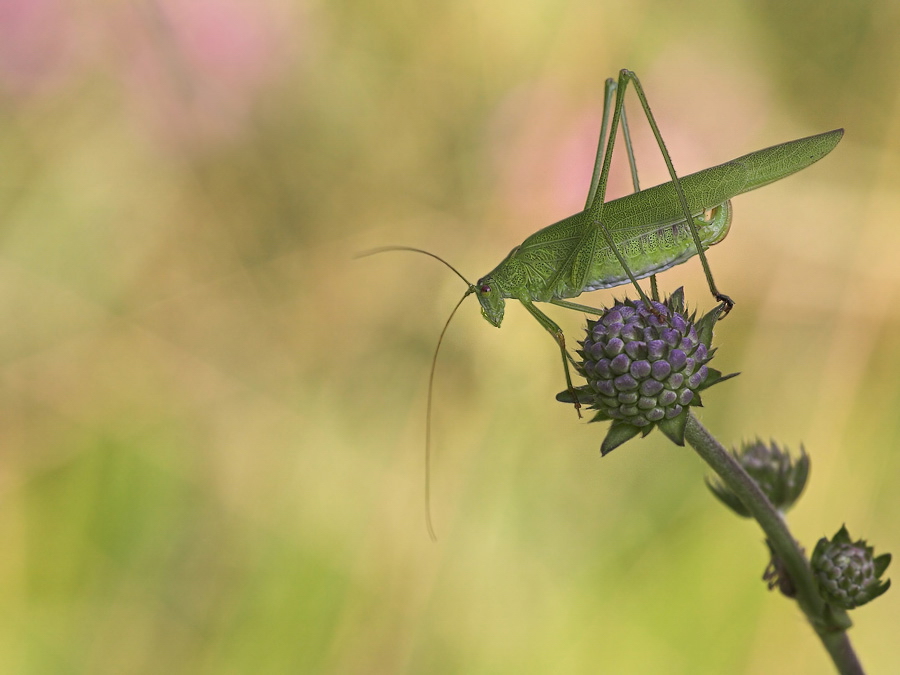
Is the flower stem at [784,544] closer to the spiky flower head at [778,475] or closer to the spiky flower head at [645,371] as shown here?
the spiky flower head at [645,371]

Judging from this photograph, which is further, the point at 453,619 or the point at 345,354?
the point at 345,354

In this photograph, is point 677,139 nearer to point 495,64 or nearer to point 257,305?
point 495,64

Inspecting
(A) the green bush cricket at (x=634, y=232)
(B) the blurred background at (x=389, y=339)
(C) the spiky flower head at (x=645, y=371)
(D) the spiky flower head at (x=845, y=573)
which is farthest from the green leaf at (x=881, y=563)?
(B) the blurred background at (x=389, y=339)

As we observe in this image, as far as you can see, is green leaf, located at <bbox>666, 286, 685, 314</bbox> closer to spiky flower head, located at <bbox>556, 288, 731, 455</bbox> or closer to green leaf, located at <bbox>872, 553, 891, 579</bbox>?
spiky flower head, located at <bbox>556, 288, 731, 455</bbox>

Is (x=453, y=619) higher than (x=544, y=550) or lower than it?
lower

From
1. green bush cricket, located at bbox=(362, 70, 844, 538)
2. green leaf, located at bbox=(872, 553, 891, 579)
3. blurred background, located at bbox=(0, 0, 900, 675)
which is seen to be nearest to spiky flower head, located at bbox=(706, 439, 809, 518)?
green leaf, located at bbox=(872, 553, 891, 579)

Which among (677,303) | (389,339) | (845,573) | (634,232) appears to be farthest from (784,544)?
(389,339)

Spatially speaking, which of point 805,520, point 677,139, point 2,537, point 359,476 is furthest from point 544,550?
point 2,537

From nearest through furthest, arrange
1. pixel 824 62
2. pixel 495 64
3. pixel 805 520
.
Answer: pixel 805 520 → pixel 824 62 → pixel 495 64
